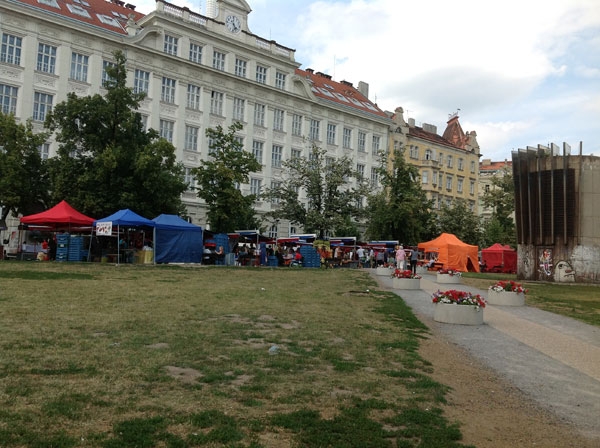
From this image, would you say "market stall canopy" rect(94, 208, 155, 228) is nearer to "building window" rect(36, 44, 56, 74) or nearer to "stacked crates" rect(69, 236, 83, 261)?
"stacked crates" rect(69, 236, 83, 261)

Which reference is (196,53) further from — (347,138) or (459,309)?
(459,309)

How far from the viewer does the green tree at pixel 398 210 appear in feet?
162

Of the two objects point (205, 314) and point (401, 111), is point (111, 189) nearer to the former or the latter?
point (205, 314)

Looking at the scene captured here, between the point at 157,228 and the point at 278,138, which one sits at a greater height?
the point at 278,138

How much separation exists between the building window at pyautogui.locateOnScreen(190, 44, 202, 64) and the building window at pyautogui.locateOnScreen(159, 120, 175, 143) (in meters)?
6.36

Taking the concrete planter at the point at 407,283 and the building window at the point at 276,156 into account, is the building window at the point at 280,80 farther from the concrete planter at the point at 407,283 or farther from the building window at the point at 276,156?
the concrete planter at the point at 407,283

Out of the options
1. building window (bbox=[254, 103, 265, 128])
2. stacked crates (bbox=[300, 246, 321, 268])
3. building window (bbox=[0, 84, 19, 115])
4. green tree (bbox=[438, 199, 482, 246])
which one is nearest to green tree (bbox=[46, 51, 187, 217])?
building window (bbox=[0, 84, 19, 115])

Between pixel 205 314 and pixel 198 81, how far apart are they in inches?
1670

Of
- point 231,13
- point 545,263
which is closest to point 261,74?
point 231,13

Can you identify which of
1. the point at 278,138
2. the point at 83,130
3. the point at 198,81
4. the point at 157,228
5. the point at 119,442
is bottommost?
the point at 119,442

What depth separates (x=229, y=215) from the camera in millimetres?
37000

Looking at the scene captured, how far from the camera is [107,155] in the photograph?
30.0 meters

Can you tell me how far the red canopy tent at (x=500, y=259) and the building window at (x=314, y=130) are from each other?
72.1ft

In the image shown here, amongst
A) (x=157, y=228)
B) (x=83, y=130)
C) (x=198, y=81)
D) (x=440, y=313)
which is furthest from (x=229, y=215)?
(x=440, y=313)
